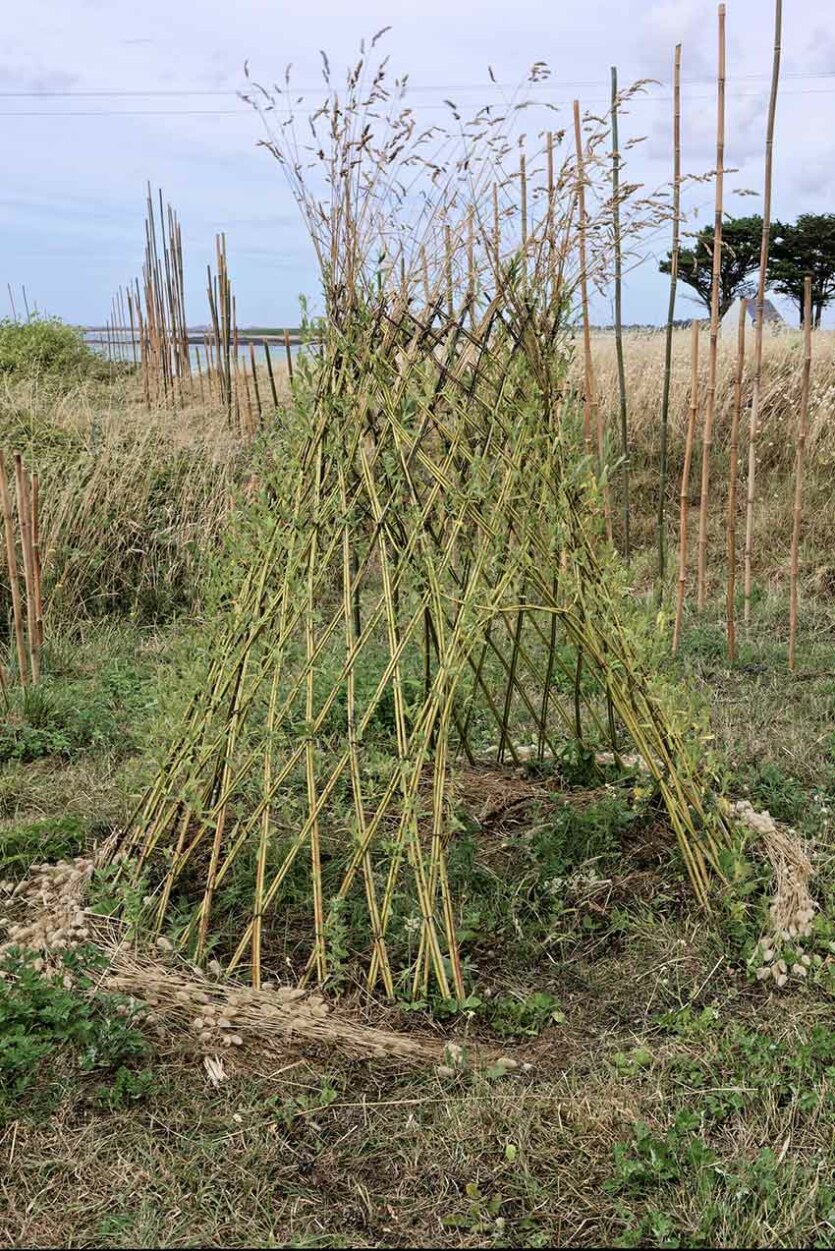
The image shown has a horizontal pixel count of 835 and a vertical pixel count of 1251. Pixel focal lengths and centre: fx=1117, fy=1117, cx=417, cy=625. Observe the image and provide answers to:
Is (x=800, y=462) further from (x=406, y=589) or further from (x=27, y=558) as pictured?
(x=27, y=558)

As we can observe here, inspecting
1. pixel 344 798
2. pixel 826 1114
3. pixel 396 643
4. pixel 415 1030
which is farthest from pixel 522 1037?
pixel 344 798

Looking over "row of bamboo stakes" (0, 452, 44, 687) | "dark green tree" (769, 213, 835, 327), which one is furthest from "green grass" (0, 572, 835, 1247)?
"dark green tree" (769, 213, 835, 327)

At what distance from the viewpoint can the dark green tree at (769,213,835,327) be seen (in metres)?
23.3

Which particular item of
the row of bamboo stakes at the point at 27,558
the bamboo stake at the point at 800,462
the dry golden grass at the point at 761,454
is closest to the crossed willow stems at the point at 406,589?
the row of bamboo stakes at the point at 27,558

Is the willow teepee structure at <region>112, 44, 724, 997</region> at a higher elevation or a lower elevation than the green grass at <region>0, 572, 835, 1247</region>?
higher

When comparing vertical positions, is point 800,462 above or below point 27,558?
above

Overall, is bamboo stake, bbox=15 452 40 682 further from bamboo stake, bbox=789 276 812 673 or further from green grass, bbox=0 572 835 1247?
bamboo stake, bbox=789 276 812 673

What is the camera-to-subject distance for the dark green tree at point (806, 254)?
23.3 metres

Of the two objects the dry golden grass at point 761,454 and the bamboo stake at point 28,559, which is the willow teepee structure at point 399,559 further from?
the dry golden grass at point 761,454

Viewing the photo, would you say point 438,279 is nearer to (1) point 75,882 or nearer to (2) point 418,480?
(2) point 418,480

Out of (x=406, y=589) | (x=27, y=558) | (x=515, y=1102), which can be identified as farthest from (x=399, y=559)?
(x=27, y=558)

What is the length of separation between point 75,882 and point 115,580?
340 cm

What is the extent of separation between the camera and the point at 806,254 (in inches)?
944

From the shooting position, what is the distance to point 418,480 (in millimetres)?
2668
